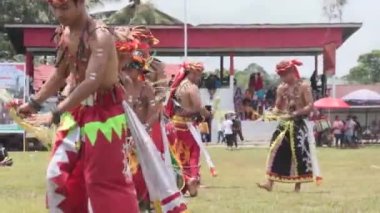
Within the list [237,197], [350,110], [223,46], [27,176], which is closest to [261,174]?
[27,176]

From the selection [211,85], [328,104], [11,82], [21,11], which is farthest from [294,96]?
A: [21,11]

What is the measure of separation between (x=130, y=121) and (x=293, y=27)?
31.3 meters

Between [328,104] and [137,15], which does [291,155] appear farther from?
[137,15]

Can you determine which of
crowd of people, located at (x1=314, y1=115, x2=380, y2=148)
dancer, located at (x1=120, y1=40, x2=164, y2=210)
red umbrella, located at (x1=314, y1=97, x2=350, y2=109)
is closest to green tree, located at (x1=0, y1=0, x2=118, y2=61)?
red umbrella, located at (x1=314, y1=97, x2=350, y2=109)

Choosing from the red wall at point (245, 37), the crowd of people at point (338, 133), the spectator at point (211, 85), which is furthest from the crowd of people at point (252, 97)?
the crowd of people at point (338, 133)

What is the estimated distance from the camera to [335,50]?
37250 millimetres

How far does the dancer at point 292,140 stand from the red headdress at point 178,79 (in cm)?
138

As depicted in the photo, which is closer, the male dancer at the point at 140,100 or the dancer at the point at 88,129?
the dancer at the point at 88,129

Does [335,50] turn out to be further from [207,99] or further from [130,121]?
[130,121]

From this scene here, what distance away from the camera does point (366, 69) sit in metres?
104

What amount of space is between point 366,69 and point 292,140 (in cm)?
9446

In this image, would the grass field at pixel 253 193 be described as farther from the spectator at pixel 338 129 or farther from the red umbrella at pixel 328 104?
the red umbrella at pixel 328 104

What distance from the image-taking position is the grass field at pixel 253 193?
9.02m

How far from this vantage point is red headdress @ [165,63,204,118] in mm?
10631
